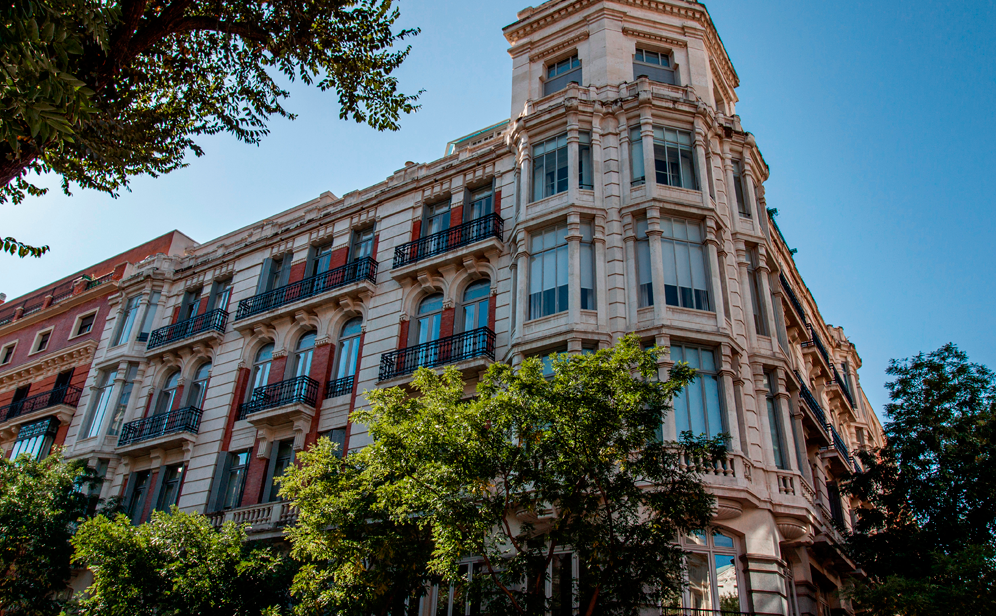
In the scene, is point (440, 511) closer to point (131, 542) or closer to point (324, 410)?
point (131, 542)

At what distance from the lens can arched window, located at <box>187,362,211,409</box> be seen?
27109 mm

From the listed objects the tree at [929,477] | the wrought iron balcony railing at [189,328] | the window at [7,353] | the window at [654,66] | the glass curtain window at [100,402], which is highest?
the window at [654,66]

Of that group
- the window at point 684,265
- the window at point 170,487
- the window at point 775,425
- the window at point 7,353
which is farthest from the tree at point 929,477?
the window at point 7,353

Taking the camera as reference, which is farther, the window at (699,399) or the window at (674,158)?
the window at (674,158)

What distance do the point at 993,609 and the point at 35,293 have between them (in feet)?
136

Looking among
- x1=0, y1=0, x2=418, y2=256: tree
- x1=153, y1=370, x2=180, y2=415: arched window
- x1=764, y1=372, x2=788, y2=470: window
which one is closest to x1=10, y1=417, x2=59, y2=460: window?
x1=153, y1=370, x2=180, y2=415: arched window

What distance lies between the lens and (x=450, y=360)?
21203 millimetres

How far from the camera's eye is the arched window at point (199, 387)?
88.9 feet

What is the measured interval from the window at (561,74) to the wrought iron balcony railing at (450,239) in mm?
5126

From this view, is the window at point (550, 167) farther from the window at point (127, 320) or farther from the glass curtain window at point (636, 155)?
the window at point (127, 320)

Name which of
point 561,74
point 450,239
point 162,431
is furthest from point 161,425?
point 561,74

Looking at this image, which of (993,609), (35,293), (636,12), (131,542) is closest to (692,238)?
(636,12)

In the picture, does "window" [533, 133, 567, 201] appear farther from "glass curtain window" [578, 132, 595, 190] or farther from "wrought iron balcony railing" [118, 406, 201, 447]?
"wrought iron balcony railing" [118, 406, 201, 447]

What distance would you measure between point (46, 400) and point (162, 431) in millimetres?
8453
